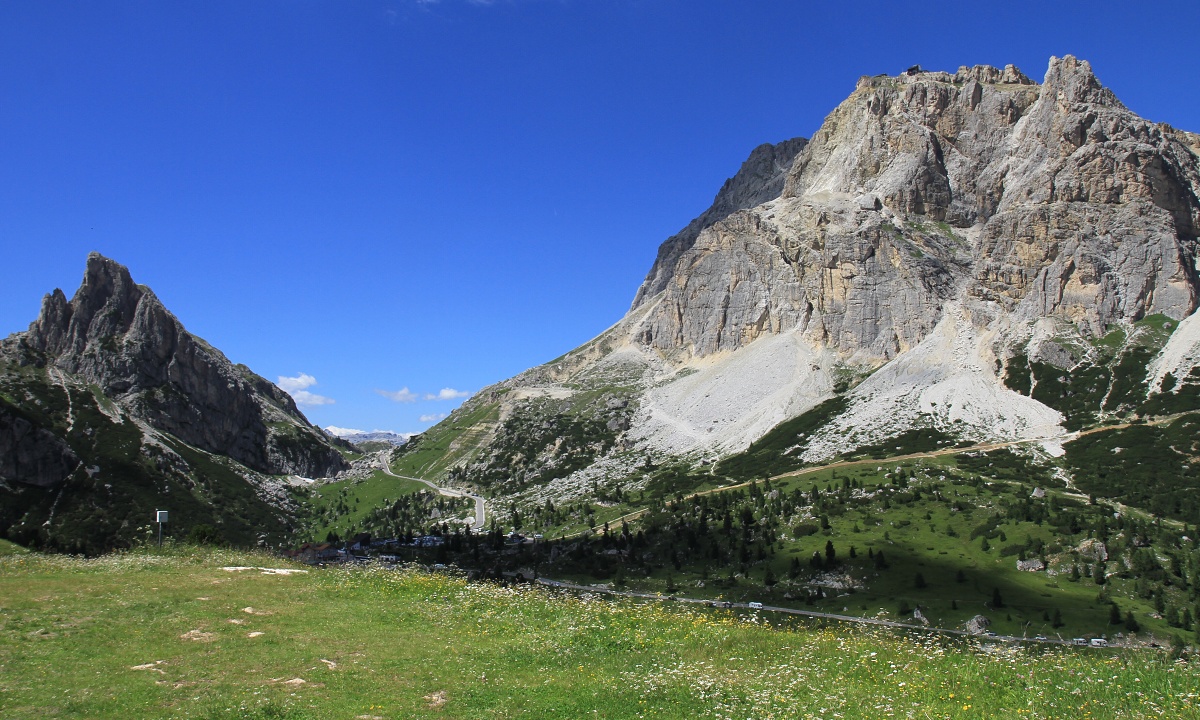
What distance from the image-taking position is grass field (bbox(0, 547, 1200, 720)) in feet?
50.7

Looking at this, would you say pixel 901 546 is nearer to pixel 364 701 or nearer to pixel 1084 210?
pixel 364 701

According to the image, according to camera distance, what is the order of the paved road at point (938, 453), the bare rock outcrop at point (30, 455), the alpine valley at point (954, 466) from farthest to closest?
the bare rock outcrop at point (30, 455)
the paved road at point (938, 453)
the alpine valley at point (954, 466)

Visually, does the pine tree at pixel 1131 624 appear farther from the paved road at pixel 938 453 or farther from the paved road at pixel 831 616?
the paved road at pixel 938 453

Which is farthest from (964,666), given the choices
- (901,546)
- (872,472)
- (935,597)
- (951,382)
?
(951,382)

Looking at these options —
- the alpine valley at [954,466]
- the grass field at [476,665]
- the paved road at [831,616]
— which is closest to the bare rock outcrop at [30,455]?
the alpine valley at [954,466]

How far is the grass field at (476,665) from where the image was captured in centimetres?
1545

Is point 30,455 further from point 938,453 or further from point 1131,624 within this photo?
point 1131,624

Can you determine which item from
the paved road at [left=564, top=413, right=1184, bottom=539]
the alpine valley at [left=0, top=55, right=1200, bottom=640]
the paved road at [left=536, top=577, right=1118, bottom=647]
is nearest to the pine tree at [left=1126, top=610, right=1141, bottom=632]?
the alpine valley at [left=0, top=55, right=1200, bottom=640]

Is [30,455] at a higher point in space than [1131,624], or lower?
higher

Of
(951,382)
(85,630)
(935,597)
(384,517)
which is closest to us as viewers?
(85,630)

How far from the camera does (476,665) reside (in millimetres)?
19188

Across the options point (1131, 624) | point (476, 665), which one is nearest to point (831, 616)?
point (1131, 624)

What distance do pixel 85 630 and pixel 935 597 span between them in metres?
69.0

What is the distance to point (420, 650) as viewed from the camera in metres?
20.4
